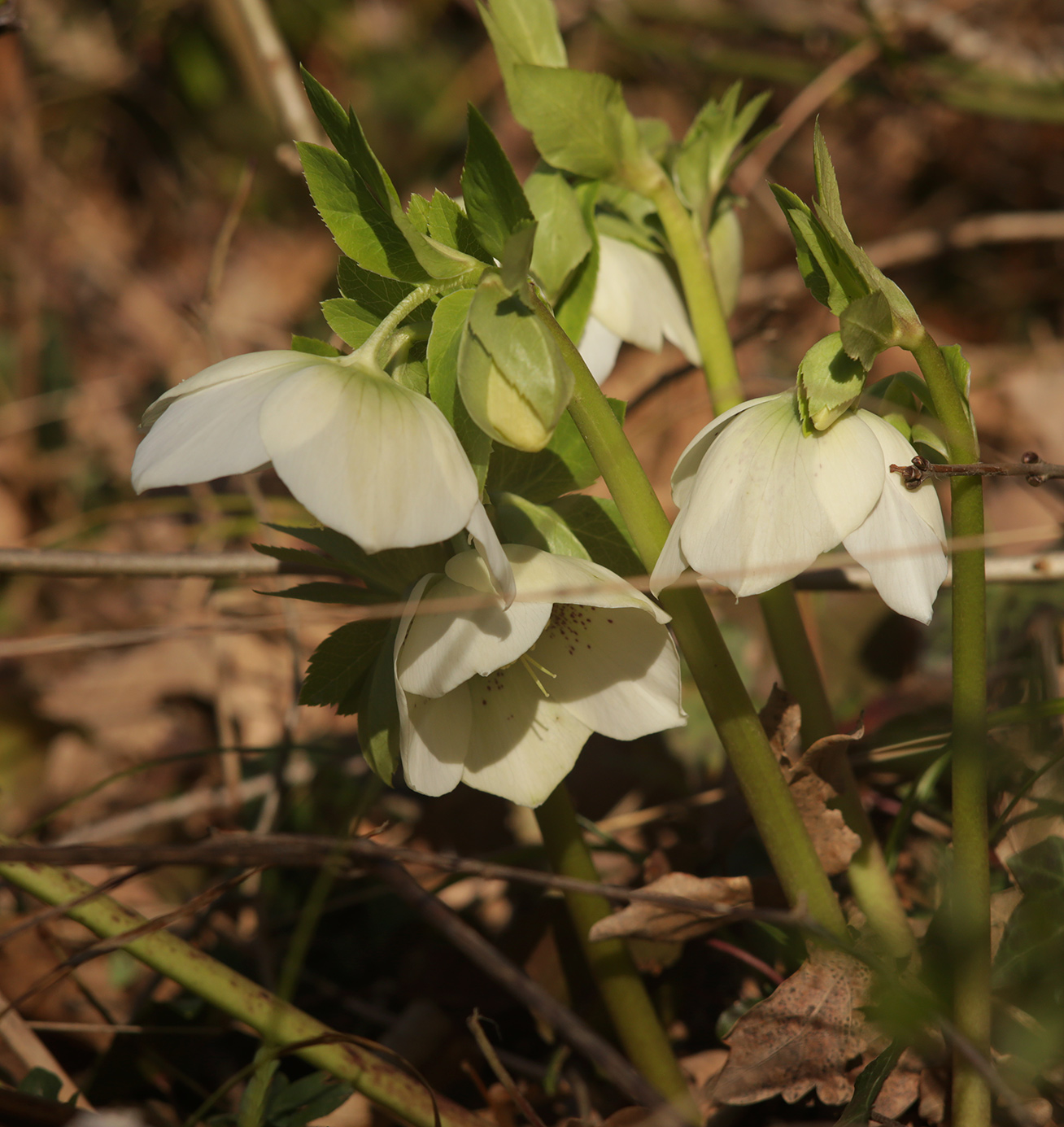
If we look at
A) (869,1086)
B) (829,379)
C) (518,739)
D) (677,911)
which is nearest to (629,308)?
(829,379)

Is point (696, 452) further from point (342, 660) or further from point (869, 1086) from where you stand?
point (869, 1086)

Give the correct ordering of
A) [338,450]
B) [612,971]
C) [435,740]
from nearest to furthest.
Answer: [338,450] → [435,740] → [612,971]

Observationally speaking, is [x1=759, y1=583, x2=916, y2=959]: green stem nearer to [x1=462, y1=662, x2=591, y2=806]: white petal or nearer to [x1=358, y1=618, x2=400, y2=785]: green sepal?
[x1=462, y1=662, x2=591, y2=806]: white petal

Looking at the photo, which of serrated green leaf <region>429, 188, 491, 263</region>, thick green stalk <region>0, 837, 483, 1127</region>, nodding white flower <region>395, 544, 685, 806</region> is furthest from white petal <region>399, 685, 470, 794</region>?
serrated green leaf <region>429, 188, 491, 263</region>

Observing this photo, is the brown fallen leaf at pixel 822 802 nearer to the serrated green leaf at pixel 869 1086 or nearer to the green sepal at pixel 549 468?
the serrated green leaf at pixel 869 1086

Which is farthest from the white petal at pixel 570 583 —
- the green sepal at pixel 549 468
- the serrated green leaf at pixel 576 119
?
the serrated green leaf at pixel 576 119

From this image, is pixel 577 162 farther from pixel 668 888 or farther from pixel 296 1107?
pixel 296 1107
